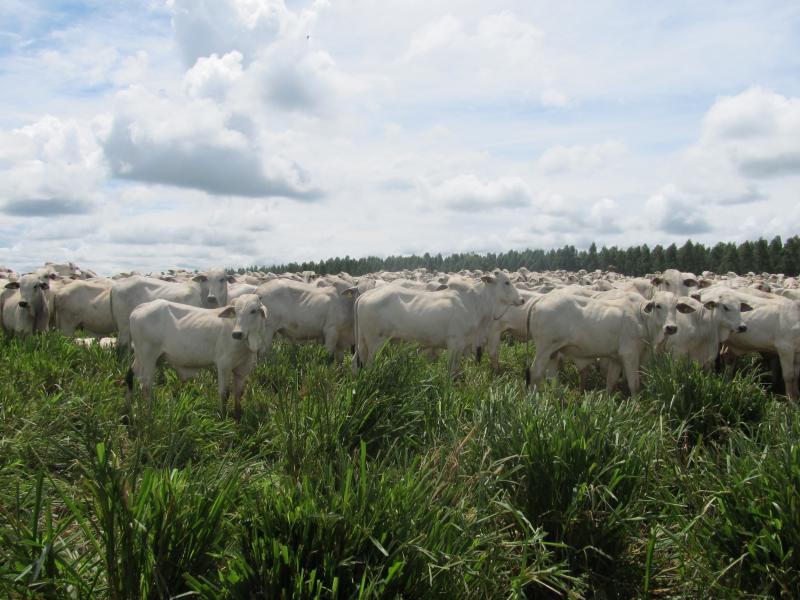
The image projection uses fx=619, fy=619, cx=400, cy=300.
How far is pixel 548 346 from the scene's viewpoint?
12.8m

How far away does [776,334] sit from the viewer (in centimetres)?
1310

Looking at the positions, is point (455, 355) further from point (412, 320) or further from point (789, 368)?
point (789, 368)

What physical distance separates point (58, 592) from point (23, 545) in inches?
15.7

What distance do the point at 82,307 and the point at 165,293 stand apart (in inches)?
113

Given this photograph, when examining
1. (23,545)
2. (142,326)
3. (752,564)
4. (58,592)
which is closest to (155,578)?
(58,592)

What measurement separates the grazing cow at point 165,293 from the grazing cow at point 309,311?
116 cm

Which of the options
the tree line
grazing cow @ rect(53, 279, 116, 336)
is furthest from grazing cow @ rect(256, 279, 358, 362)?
the tree line

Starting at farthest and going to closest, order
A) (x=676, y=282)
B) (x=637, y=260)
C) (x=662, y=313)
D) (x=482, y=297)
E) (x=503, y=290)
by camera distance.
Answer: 1. (x=637, y=260)
2. (x=676, y=282)
3. (x=503, y=290)
4. (x=482, y=297)
5. (x=662, y=313)

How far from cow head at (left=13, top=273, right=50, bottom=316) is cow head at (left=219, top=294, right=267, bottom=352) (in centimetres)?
720

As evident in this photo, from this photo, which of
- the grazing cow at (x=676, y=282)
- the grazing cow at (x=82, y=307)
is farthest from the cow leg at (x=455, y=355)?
the grazing cow at (x=82, y=307)

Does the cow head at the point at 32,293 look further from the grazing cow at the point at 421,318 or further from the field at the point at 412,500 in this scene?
the field at the point at 412,500

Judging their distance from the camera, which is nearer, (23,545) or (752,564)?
(23,545)

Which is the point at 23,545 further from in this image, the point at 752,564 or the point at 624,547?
the point at 752,564

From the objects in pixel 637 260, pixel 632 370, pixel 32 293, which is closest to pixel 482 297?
pixel 632 370
